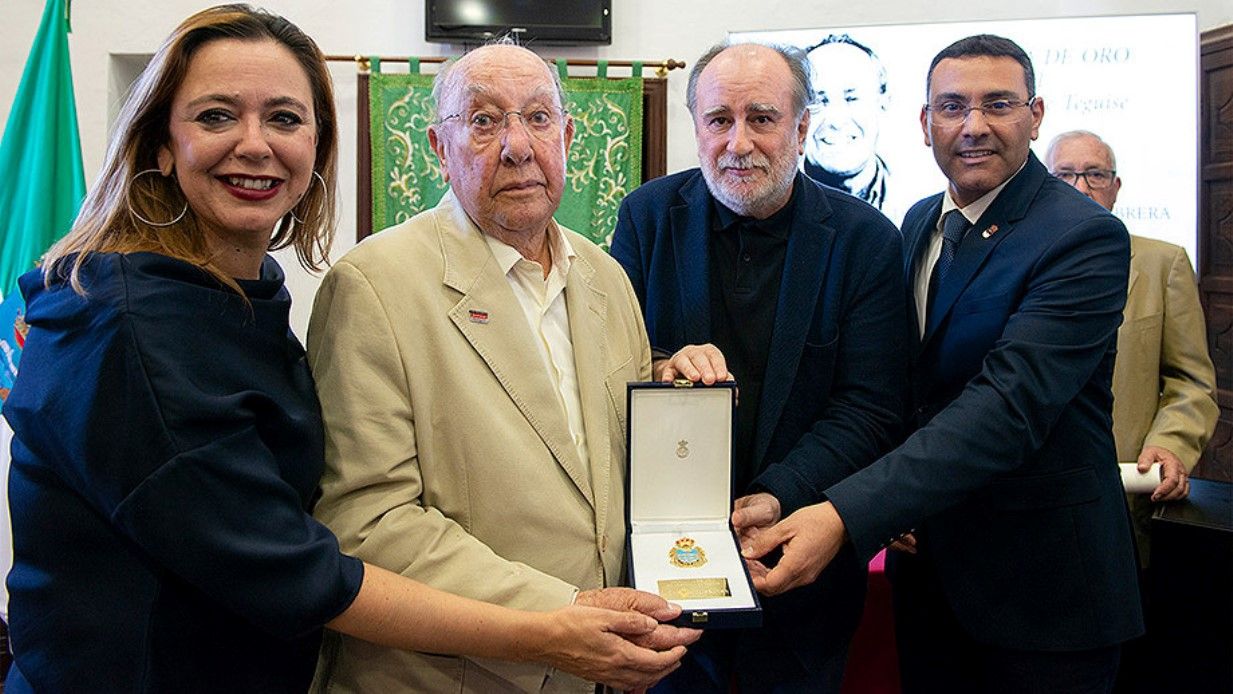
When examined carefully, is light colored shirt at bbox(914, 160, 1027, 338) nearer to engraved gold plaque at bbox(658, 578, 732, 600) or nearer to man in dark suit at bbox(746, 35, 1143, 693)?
man in dark suit at bbox(746, 35, 1143, 693)

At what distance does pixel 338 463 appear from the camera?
1386mm

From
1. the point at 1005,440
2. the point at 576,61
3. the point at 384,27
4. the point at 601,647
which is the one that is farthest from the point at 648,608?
the point at 384,27

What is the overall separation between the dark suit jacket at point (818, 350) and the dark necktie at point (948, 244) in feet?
0.52

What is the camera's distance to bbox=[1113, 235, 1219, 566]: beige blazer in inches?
123

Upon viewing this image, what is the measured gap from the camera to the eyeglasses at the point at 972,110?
6.75ft

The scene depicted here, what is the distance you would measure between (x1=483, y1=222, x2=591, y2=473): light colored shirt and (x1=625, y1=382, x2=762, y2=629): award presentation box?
0.34ft

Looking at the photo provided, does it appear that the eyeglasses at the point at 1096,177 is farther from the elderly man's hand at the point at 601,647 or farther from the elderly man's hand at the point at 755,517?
the elderly man's hand at the point at 601,647

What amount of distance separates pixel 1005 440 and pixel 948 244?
0.52 meters

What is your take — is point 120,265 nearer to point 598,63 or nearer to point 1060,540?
point 1060,540

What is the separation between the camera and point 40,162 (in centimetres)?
352

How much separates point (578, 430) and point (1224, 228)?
434 cm

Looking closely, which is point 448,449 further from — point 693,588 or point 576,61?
point 576,61

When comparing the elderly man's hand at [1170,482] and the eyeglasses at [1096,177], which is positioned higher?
the eyeglasses at [1096,177]

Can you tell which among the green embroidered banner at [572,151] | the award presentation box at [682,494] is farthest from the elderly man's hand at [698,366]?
the green embroidered banner at [572,151]
